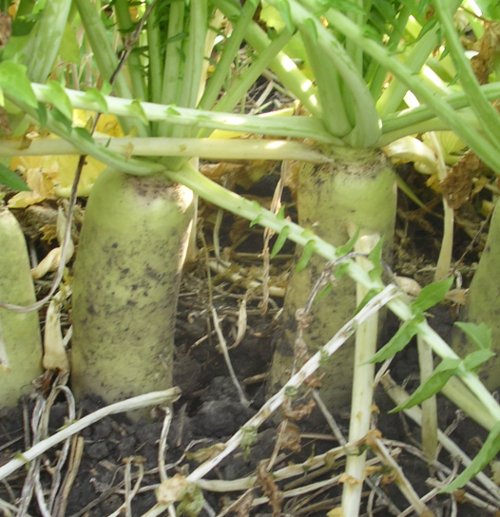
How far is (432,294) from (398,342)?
0.06 m

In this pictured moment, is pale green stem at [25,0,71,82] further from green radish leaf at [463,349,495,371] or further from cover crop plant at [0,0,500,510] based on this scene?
green radish leaf at [463,349,495,371]

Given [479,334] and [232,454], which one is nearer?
[479,334]

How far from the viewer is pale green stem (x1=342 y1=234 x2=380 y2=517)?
0.85 metres

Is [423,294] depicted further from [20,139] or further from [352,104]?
[20,139]

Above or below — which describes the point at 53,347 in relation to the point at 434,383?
below

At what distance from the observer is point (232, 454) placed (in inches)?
39.4

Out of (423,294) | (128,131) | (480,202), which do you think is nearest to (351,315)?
(423,294)

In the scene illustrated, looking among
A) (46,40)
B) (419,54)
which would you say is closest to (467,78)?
(419,54)

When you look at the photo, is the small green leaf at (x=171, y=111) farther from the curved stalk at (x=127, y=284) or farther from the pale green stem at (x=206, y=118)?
the curved stalk at (x=127, y=284)

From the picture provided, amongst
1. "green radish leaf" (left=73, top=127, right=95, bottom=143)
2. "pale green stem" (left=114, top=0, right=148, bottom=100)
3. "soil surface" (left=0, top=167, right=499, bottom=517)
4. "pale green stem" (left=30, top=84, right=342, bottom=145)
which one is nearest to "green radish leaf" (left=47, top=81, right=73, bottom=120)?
"pale green stem" (left=30, top=84, right=342, bottom=145)

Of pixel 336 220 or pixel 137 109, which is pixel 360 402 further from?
pixel 137 109

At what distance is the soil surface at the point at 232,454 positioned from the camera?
0.94m

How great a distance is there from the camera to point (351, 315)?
1.03 meters

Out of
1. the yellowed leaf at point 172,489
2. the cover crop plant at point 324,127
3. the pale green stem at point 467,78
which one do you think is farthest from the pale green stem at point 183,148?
the yellowed leaf at point 172,489
